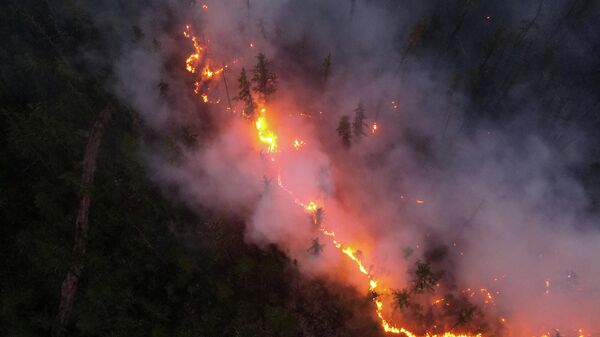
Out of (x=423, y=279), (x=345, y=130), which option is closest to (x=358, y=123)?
(x=345, y=130)

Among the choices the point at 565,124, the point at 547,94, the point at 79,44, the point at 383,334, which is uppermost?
the point at 547,94

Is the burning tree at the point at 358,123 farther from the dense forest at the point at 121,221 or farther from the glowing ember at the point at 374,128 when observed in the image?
the glowing ember at the point at 374,128

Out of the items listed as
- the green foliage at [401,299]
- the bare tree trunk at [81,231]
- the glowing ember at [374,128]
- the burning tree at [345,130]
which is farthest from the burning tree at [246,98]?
the green foliage at [401,299]

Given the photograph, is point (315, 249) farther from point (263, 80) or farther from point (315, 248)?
point (263, 80)

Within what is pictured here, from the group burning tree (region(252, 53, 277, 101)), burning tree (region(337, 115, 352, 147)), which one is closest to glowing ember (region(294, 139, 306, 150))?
burning tree (region(337, 115, 352, 147))

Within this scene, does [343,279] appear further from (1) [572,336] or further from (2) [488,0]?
(2) [488,0]

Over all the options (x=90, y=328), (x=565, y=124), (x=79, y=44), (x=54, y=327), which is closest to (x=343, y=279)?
(x=90, y=328)

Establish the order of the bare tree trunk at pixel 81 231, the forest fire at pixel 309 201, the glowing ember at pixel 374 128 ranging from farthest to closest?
the glowing ember at pixel 374 128 < the forest fire at pixel 309 201 < the bare tree trunk at pixel 81 231
